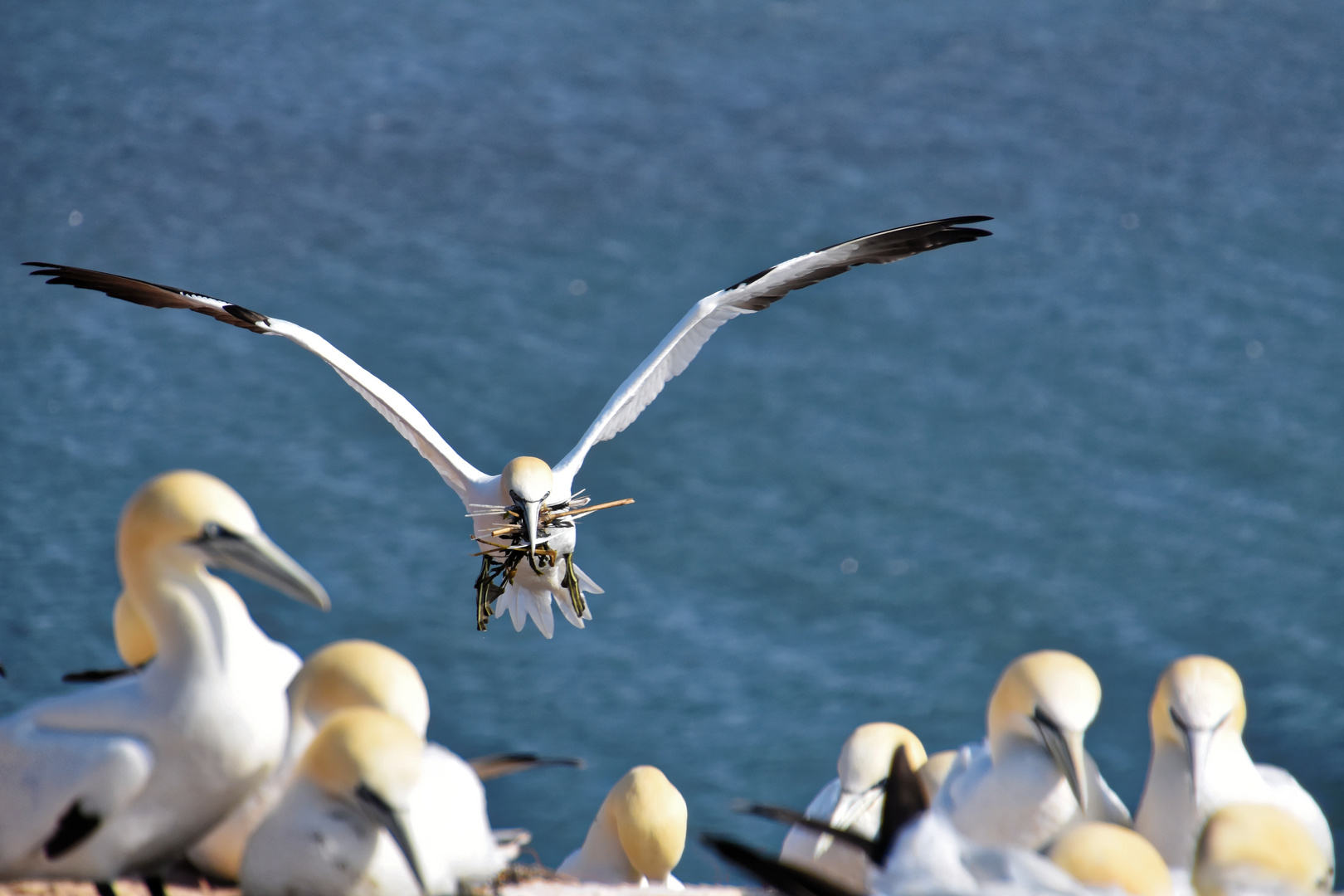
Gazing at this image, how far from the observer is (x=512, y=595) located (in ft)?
28.7

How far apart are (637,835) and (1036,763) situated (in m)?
1.87

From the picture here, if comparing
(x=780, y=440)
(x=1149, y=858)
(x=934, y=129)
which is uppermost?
(x=934, y=129)

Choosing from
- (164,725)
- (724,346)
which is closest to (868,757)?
(164,725)

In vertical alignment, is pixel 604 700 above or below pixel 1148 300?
below

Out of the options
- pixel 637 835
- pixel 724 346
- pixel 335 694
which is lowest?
pixel 637 835

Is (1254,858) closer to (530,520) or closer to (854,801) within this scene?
(854,801)

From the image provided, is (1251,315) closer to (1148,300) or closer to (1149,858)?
(1148,300)

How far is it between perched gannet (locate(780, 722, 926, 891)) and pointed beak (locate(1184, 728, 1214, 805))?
0.91 meters

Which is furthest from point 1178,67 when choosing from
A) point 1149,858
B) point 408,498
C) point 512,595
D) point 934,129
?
point 1149,858

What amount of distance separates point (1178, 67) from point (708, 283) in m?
8.79

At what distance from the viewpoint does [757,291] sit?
28.9 ft

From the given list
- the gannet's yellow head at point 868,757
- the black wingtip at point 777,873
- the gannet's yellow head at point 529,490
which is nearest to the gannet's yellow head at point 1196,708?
the gannet's yellow head at point 868,757

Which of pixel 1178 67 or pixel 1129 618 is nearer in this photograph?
pixel 1129 618

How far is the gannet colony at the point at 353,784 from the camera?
12.0ft
